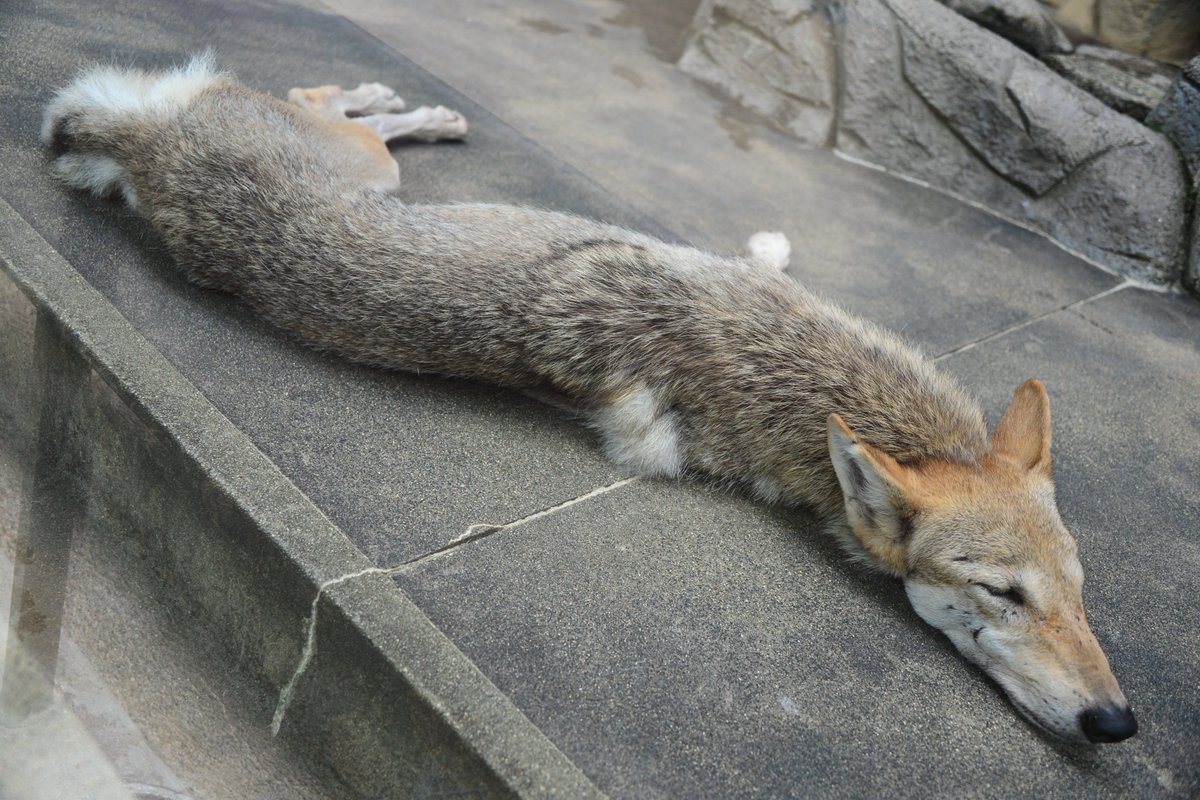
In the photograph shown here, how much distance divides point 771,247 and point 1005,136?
2255 mm

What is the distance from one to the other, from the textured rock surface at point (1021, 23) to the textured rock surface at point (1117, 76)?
0.37 ft

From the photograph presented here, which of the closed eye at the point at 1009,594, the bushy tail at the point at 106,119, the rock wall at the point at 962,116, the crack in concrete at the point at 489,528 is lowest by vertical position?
the crack in concrete at the point at 489,528

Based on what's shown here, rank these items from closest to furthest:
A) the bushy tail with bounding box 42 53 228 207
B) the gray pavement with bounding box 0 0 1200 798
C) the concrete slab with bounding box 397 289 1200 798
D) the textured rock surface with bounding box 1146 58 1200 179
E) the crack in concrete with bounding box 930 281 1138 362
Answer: the concrete slab with bounding box 397 289 1200 798 < the gray pavement with bounding box 0 0 1200 798 < the bushy tail with bounding box 42 53 228 207 < the crack in concrete with bounding box 930 281 1138 362 < the textured rock surface with bounding box 1146 58 1200 179

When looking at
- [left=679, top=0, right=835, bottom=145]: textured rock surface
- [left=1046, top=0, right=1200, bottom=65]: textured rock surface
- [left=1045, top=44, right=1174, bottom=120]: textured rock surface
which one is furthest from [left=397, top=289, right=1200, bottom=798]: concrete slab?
[left=1046, top=0, right=1200, bottom=65]: textured rock surface

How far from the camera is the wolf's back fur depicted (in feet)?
12.2

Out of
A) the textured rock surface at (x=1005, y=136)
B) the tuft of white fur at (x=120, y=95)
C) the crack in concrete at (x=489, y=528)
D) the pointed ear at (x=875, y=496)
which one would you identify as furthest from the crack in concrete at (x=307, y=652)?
the textured rock surface at (x=1005, y=136)

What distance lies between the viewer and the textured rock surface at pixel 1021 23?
6945 mm

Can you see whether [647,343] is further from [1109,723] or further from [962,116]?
[962,116]

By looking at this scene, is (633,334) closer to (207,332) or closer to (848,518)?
(848,518)

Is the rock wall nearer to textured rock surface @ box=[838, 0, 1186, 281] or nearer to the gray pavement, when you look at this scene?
textured rock surface @ box=[838, 0, 1186, 281]

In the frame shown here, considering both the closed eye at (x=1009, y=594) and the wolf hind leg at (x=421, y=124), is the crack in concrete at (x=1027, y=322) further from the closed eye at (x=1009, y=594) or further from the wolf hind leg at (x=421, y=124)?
the wolf hind leg at (x=421, y=124)

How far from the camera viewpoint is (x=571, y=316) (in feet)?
12.7

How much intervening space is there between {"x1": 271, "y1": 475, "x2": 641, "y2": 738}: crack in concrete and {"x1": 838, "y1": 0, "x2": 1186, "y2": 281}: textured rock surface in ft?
14.1

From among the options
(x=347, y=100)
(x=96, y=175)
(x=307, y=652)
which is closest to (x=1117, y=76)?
(x=347, y=100)
